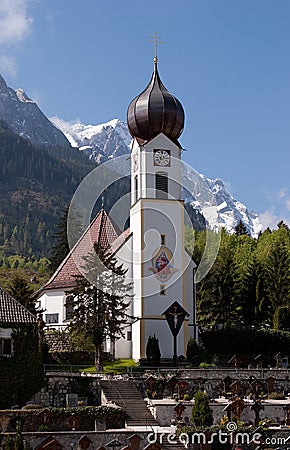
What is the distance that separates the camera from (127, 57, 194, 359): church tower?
49656 millimetres

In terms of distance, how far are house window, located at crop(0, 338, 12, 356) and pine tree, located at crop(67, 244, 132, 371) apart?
237 inches

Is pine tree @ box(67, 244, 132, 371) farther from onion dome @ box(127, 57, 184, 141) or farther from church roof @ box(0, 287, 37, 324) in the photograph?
onion dome @ box(127, 57, 184, 141)

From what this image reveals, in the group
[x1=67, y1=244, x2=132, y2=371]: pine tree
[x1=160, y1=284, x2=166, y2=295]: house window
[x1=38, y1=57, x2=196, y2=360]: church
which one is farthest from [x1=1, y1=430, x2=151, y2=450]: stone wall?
[x1=160, y1=284, x2=166, y2=295]: house window

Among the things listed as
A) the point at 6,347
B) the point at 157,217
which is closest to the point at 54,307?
the point at 157,217

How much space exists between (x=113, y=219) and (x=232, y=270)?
11770mm

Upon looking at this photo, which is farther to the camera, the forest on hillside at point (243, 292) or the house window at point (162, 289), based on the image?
the forest on hillside at point (243, 292)

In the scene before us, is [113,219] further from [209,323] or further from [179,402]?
[179,402]

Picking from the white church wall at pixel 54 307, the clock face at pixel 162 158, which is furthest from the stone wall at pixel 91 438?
the clock face at pixel 162 158

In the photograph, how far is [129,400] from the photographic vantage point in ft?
120

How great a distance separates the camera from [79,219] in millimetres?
77375

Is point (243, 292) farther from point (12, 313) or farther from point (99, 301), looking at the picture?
point (12, 313)

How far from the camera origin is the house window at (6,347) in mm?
38344

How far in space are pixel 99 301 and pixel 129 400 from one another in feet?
29.2

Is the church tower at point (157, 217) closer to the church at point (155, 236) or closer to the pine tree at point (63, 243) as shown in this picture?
the church at point (155, 236)
